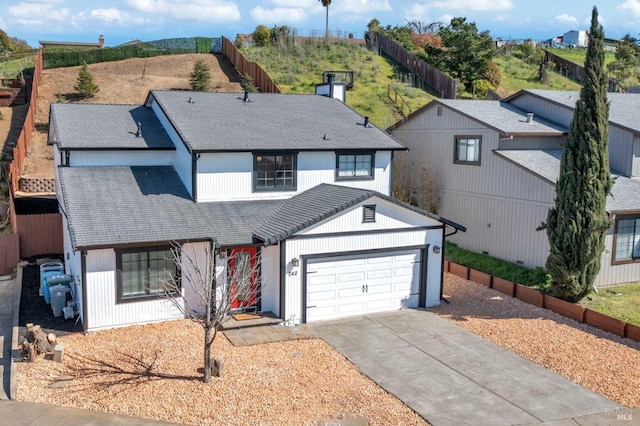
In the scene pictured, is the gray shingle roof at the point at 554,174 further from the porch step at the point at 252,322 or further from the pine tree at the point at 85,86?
the pine tree at the point at 85,86

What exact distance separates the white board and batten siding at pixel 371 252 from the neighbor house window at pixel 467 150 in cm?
668

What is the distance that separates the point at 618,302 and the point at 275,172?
12.5m

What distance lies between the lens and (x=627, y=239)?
69.3 feet

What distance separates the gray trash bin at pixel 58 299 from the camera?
17.2 meters

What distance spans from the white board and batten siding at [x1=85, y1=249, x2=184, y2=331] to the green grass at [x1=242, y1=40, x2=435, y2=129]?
89.8 ft

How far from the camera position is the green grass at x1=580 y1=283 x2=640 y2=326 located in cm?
1831

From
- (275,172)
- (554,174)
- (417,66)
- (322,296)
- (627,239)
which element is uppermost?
(417,66)

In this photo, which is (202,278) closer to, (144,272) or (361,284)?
(144,272)

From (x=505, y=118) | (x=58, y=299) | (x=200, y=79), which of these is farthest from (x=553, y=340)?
(x=200, y=79)

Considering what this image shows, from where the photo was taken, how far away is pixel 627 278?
70.3 feet

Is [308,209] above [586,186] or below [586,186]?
below

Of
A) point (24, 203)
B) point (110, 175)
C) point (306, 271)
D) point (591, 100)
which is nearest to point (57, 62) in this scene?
point (24, 203)

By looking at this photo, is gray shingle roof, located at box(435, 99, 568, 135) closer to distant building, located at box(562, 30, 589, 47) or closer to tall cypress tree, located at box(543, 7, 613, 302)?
tall cypress tree, located at box(543, 7, 613, 302)

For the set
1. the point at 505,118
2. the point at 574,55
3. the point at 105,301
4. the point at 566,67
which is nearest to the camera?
the point at 105,301
